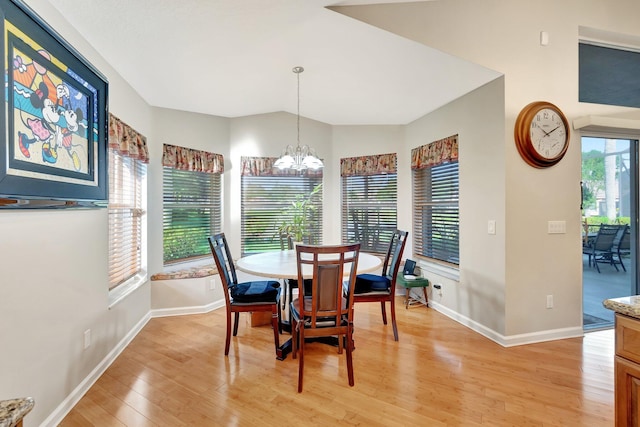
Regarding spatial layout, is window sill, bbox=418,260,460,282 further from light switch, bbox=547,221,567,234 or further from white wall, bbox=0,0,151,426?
white wall, bbox=0,0,151,426

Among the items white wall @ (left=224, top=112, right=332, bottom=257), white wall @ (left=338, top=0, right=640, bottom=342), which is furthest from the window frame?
white wall @ (left=338, top=0, right=640, bottom=342)

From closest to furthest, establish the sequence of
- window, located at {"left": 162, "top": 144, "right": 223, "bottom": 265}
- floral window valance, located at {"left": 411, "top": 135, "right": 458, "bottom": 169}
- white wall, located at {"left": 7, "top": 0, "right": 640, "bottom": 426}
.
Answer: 1. white wall, located at {"left": 7, "top": 0, "right": 640, "bottom": 426}
2. floral window valance, located at {"left": 411, "top": 135, "right": 458, "bottom": 169}
3. window, located at {"left": 162, "top": 144, "right": 223, "bottom": 265}

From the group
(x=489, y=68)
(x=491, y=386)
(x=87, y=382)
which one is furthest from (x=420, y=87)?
(x=87, y=382)

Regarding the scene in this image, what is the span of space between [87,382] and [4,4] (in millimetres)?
2342

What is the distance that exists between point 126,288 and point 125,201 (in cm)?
89

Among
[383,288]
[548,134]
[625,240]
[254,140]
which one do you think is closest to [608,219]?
[625,240]

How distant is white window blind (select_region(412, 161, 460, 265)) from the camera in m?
3.42

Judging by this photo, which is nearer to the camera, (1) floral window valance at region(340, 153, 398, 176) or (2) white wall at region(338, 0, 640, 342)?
(2) white wall at region(338, 0, 640, 342)

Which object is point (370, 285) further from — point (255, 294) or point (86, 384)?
point (86, 384)

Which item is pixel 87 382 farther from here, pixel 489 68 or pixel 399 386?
pixel 489 68

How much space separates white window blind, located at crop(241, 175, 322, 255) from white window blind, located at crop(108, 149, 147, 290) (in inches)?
51.1

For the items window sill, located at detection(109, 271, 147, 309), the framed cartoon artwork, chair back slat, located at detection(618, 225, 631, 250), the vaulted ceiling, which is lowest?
window sill, located at detection(109, 271, 147, 309)

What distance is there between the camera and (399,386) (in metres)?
2.05

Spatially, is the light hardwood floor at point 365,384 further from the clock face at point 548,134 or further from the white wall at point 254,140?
the clock face at point 548,134
